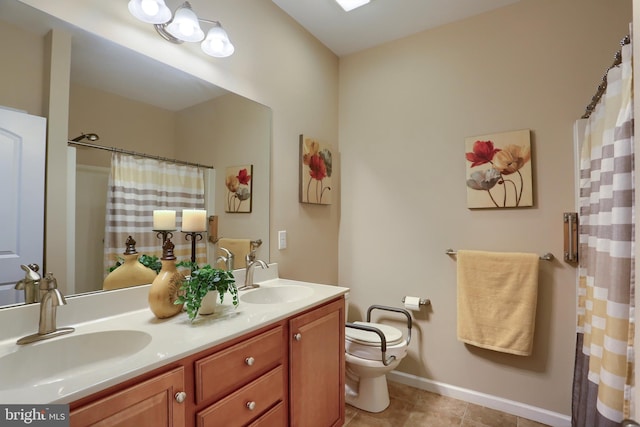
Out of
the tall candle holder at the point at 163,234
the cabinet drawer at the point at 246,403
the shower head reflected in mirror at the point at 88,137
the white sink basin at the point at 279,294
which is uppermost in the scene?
the shower head reflected in mirror at the point at 88,137

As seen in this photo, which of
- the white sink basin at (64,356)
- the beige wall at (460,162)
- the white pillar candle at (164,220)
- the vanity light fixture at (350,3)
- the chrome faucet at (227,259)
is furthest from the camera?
the vanity light fixture at (350,3)

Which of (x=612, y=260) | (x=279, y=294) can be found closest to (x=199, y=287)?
(x=279, y=294)

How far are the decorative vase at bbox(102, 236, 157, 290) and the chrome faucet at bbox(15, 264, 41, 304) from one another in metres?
0.21

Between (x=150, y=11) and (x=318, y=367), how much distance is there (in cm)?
174

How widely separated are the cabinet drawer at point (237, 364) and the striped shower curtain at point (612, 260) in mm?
1172

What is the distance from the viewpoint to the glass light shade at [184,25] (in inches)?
53.1

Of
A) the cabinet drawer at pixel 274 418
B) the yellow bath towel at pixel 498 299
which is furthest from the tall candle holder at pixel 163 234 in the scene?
the yellow bath towel at pixel 498 299

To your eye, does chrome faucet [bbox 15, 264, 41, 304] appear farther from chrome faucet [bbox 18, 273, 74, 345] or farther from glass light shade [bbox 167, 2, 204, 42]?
glass light shade [bbox 167, 2, 204, 42]

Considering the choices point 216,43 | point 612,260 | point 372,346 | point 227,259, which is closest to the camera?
point 612,260

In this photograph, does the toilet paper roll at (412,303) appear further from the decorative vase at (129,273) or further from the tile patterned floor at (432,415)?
the decorative vase at (129,273)

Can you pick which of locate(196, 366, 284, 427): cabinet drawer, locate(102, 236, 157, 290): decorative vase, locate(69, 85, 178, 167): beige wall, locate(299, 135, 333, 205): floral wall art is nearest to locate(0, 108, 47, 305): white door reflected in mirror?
locate(69, 85, 178, 167): beige wall

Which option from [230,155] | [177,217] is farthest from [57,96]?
[230,155]

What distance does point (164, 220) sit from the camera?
1.35 metres

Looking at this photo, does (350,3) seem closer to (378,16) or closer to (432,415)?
(378,16)
